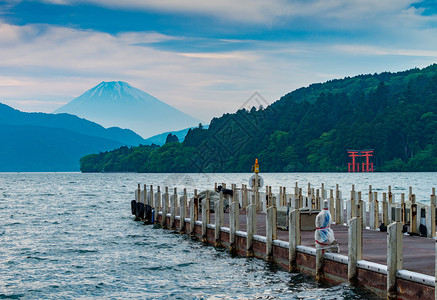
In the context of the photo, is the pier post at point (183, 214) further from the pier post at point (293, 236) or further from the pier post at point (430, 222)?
the pier post at point (430, 222)

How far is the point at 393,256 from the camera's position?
15.1 metres

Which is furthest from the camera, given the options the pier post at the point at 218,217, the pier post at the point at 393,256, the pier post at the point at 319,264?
the pier post at the point at 218,217

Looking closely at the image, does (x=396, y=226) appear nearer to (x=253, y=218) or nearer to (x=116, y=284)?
(x=253, y=218)

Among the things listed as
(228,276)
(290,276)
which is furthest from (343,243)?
(228,276)

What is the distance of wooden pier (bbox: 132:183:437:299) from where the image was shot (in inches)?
596

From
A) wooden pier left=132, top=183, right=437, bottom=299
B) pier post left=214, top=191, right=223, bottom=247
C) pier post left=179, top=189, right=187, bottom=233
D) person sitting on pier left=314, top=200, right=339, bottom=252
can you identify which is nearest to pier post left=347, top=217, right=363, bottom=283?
wooden pier left=132, top=183, right=437, bottom=299

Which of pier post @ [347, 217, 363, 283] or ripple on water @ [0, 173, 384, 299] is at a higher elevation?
pier post @ [347, 217, 363, 283]

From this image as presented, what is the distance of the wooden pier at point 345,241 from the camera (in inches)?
596

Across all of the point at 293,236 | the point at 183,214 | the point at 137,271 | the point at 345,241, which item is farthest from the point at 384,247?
the point at 183,214

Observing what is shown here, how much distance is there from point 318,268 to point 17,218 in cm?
3996

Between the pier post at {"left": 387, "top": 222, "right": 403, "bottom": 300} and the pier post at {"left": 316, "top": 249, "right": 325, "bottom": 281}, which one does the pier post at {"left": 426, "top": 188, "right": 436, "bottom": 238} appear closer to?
the pier post at {"left": 316, "top": 249, "right": 325, "bottom": 281}

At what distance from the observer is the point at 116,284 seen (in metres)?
22.0

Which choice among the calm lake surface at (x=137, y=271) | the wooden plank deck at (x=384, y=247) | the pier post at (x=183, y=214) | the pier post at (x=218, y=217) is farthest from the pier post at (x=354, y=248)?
the pier post at (x=183, y=214)

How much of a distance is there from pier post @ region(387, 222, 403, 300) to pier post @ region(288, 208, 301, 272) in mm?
4942
